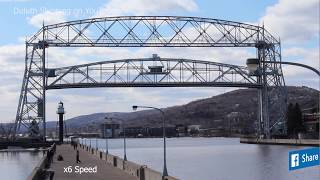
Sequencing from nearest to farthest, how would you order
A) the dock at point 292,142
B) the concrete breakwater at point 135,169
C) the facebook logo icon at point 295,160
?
the facebook logo icon at point 295,160, the concrete breakwater at point 135,169, the dock at point 292,142

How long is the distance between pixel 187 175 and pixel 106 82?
82.8 m

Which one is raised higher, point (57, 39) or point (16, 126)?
point (57, 39)

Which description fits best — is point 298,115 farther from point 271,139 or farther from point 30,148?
point 30,148

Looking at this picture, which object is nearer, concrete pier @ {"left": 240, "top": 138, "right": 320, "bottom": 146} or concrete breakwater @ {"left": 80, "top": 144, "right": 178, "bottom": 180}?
concrete breakwater @ {"left": 80, "top": 144, "right": 178, "bottom": 180}

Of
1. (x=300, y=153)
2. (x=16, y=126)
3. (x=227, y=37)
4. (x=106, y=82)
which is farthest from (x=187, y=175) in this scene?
(x=106, y=82)

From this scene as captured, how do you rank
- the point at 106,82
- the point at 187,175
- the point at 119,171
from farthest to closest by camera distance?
the point at 106,82 < the point at 187,175 < the point at 119,171

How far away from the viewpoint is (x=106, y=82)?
14138 cm

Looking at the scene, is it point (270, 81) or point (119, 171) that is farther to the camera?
point (270, 81)

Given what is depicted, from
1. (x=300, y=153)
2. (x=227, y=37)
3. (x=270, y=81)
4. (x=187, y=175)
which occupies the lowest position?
(x=187, y=175)

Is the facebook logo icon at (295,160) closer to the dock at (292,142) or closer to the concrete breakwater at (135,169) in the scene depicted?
the concrete breakwater at (135,169)

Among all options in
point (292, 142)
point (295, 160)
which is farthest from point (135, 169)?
point (292, 142)

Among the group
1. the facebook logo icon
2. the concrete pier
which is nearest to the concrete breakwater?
the facebook logo icon

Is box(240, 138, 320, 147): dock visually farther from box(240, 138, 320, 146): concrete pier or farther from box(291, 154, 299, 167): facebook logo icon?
box(291, 154, 299, 167): facebook logo icon

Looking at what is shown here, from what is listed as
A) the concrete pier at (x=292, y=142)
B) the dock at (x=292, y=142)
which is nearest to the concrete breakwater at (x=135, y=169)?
the dock at (x=292, y=142)
